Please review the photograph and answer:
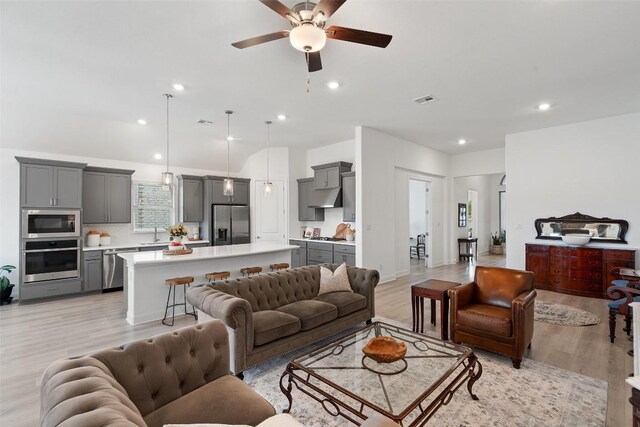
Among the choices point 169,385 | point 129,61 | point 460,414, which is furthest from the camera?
point 129,61

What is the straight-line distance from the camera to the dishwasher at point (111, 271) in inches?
230

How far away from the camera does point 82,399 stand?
43.4 inches

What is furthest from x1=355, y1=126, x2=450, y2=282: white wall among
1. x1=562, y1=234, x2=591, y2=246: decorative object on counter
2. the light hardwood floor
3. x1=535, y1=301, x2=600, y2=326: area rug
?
x1=562, y1=234, x2=591, y2=246: decorative object on counter

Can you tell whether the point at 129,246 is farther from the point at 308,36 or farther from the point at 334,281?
the point at 308,36

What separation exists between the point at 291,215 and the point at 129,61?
15.7ft

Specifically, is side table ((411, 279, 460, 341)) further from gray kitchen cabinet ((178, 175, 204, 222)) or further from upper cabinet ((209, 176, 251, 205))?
gray kitchen cabinet ((178, 175, 204, 222))

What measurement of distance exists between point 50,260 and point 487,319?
689 cm

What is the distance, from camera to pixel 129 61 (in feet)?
10.9

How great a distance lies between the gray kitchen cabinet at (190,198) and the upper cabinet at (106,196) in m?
1.13

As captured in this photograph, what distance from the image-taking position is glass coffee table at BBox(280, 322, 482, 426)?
5.72 ft

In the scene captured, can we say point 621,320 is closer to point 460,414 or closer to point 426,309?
point 426,309

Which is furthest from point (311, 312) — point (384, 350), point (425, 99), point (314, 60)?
point (425, 99)

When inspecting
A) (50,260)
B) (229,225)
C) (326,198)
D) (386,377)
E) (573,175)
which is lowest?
(386,377)

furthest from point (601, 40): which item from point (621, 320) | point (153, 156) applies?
point (153, 156)
